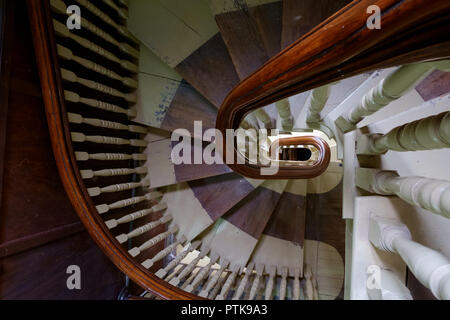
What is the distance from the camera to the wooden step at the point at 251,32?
1.33 metres

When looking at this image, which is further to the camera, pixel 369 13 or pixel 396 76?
pixel 396 76

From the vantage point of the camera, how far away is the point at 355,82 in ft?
4.25

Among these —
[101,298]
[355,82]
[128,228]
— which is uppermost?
[355,82]

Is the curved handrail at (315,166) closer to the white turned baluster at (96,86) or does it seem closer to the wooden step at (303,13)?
the wooden step at (303,13)

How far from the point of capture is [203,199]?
213 cm

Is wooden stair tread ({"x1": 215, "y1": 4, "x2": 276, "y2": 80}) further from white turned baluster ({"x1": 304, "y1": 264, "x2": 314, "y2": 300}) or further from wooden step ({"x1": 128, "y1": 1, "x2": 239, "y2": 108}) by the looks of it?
white turned baluster ({"x1": 304, "y1": 264, "x2": 314, "y2": 300})

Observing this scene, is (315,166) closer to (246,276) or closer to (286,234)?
(286,234)

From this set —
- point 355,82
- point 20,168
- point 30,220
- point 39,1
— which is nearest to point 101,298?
point 30,220

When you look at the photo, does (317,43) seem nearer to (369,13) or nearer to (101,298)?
(369,13)

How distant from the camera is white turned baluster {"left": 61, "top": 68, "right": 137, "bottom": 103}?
123cm

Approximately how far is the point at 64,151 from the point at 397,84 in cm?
151

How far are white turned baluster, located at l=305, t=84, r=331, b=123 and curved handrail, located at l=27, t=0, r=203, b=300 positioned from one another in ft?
4.38

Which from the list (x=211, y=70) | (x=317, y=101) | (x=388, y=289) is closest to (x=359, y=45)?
(x=388, y=289)
